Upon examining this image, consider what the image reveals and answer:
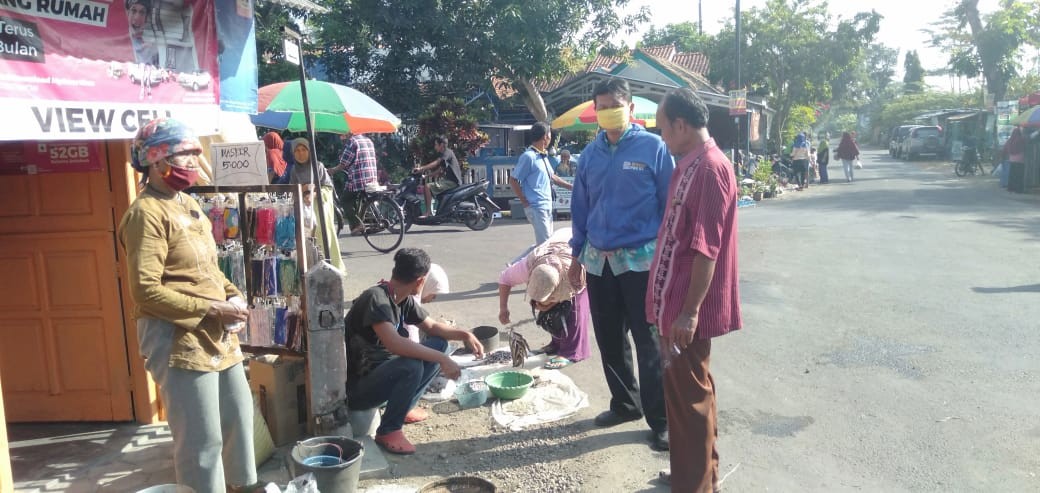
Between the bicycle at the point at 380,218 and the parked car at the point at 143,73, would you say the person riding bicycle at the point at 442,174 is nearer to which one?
the bicycle at the point at 380,218

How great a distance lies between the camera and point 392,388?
4.12m

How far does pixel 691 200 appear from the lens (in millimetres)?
3154

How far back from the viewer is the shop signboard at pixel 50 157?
4191 millimetres

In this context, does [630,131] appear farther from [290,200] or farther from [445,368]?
[290,200]

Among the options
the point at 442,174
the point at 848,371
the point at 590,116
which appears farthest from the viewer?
the point at 590,116

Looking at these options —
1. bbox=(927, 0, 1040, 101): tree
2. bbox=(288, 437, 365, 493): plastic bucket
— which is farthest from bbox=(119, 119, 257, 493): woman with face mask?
bbox=(927, 0, 1040, 101): tree

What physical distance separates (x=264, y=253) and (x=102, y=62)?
51.5 inches

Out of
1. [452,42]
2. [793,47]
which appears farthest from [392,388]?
[793,47]

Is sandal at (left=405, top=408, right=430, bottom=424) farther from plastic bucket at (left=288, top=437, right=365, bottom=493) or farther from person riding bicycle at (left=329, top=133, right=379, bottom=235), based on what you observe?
person riding bicycle at (left=329, top=133, right=379, bottom=235)

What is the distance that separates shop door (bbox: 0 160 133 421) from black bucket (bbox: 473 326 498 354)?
2549 mm

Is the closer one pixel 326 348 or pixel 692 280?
pixel 692 280

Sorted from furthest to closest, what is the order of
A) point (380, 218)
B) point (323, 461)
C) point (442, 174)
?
point (442, 174)
point (380, 218)
point (323, 461)

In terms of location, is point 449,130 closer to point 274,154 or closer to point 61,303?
point 274,154

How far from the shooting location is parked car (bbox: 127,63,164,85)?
4.09 meters
